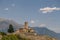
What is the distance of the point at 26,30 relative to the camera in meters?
87.2

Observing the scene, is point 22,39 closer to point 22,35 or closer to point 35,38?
point 22,35

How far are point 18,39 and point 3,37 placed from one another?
18.1 feet

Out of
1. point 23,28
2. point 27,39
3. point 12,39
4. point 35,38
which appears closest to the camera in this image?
point 12,39

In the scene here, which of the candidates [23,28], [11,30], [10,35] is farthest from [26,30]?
[10,35]

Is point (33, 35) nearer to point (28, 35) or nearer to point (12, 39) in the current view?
point (28, 35)

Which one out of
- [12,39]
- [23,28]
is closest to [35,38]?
[23,28]

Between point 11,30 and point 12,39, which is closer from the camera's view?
point 12,39

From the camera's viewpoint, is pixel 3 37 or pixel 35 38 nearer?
pixel 3 37

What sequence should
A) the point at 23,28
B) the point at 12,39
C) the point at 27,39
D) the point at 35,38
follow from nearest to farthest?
1. the point at 12,39
2. the point at 27,39
3. the point at 35,38
4. the point at 23,28

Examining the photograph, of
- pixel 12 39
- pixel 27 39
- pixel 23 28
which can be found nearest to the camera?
pixel 12 39

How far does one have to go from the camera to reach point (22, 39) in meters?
74.9

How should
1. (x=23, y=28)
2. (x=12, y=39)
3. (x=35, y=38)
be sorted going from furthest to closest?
1. (x=23, y=28)
2. (x=35, y=38)
3. (x=12, y=39)

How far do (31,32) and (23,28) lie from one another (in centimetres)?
411

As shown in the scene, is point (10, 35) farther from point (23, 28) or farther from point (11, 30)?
point (23, 28)
